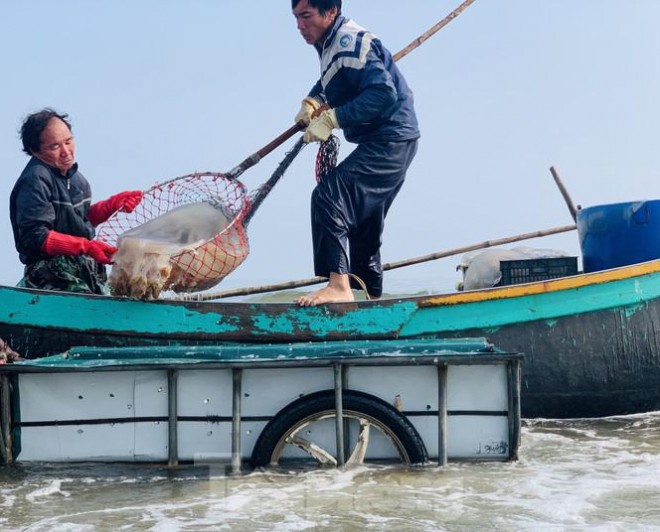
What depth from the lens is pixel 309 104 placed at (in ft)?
20.9

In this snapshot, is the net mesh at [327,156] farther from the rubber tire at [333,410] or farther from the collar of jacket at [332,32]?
the rubber tire at [333,410]

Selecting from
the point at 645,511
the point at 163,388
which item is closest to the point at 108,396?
the point at 163,388

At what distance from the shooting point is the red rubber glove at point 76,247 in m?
5.61

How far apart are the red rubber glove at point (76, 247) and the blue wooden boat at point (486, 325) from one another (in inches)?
10.7

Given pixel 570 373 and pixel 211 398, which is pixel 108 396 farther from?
pixel 570 373

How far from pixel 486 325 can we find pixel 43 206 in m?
2.99

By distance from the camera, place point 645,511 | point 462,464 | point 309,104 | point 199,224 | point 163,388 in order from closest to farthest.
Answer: point 645,511 < point 163,388 < point 462,464 < point 199,224 < point 309,104

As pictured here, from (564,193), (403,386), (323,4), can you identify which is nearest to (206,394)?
(403,386)

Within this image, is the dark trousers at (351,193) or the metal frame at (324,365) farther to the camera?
the dark trousers at (351,193)

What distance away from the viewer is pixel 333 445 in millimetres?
4613

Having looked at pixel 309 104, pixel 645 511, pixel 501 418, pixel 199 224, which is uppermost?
pixel 309 104

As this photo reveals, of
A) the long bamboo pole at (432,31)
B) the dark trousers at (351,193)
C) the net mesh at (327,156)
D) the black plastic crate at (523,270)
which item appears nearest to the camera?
the dark trousers at (351,193)

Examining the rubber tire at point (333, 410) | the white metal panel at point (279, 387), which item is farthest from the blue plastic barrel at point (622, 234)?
the white metal panel at point (279, 387)

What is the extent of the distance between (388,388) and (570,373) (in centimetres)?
207
